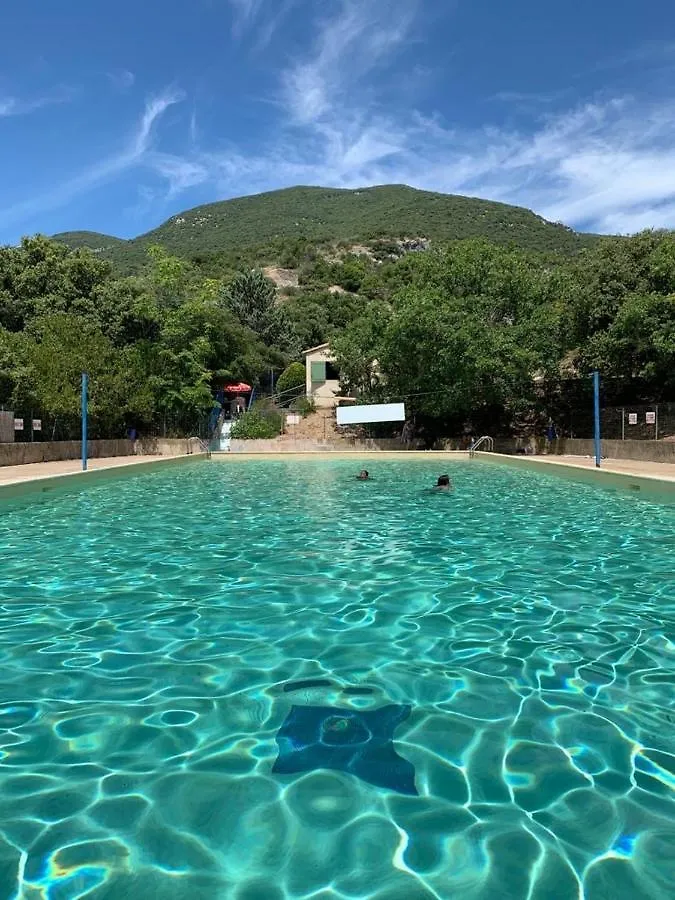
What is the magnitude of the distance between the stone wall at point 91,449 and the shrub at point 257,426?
8.89 ft

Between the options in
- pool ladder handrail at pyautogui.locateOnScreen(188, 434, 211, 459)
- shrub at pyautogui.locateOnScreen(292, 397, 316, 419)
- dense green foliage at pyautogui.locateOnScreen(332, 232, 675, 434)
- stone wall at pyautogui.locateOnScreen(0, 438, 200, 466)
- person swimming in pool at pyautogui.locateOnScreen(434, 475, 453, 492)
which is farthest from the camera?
shrub at pyautogui.locateOnScreen(292, 397, 316, 419)

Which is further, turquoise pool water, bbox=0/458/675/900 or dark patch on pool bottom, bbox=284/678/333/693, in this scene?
dark patch on pool bottom, bbox=284/678/333/693

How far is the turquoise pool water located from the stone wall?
1271 cm

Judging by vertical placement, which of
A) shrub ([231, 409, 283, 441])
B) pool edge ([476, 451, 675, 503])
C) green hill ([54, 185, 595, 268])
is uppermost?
green hill ([54, 185, 595, 268])

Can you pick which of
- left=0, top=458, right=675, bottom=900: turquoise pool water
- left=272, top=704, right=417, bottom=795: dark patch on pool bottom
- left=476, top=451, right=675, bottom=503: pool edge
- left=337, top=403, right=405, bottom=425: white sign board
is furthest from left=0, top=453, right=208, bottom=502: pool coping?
left=337, top=403, right=405, bottom=425: white sign board

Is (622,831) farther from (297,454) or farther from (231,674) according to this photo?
(297,454)

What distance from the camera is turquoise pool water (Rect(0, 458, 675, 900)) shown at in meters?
2.08

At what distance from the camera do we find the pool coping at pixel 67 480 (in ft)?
38.7

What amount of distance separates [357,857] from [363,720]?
3.13ft

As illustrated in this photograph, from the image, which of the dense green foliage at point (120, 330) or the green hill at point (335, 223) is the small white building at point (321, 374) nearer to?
the dense green foliage at point (120, 330)

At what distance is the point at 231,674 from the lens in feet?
12.0

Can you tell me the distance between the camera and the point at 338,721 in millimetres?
3053

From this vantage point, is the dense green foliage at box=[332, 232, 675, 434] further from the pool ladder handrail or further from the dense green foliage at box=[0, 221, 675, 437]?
the pool ladder handrail

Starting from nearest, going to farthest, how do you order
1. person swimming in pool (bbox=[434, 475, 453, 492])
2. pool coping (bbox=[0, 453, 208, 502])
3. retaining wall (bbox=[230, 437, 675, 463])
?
pool coping (bbox=[0, 453, 208, 502])
person swimming in pool (bbox=[434, 475, 453, 492])
retaining wall (bbox=[230, 437, 675, 463])
